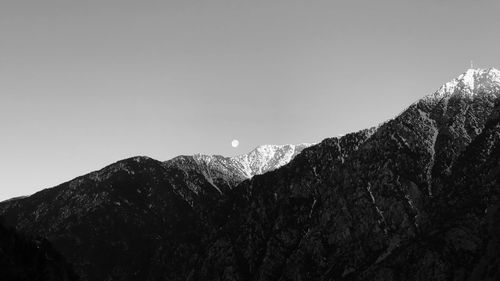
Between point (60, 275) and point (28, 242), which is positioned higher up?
point (28, 242)

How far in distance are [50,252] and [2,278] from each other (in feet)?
195

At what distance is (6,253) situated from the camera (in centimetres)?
16575

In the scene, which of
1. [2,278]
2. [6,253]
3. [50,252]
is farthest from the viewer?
[50,252]

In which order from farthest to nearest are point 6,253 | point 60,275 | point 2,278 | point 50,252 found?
point 50,252, point 60,275, point 6,253, point 2,278

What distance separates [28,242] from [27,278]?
3721cm

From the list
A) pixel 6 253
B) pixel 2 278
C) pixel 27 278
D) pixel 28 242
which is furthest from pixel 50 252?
pixel 2 278

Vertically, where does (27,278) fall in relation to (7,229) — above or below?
below

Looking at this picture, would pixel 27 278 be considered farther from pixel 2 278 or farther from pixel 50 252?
pixel 50 252

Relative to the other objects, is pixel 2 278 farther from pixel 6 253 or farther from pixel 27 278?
pixel 6 253

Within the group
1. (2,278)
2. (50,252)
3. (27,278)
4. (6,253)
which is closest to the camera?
(2,278)

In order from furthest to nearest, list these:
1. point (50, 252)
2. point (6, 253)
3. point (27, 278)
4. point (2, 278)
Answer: point (50, 252), point (6, 253), point (27, 278), point (2, 278)

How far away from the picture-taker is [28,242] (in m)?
188

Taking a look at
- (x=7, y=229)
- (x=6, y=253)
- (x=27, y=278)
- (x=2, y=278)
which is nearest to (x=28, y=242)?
(x=7, y=229)

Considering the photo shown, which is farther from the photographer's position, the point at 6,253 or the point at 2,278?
the point at 6,253
